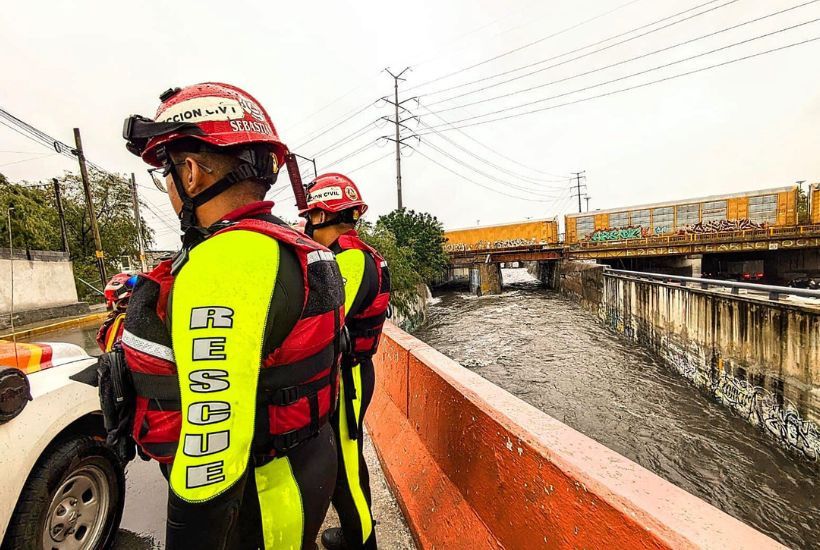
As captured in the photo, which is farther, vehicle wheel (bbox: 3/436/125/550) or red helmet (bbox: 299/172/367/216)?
red helmet (bbox: 299/172/367/216)

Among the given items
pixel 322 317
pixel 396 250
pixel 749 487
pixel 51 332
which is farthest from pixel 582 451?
pixel 396 250

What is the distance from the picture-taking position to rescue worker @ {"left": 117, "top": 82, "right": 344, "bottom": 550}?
39.6 inches

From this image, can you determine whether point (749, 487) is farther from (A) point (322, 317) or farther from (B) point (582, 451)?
(A) point (322, 317)

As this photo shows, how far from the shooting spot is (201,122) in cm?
128

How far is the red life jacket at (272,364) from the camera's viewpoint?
1128 mm

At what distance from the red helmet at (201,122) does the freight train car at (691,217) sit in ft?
138

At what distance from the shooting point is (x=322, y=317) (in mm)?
1278

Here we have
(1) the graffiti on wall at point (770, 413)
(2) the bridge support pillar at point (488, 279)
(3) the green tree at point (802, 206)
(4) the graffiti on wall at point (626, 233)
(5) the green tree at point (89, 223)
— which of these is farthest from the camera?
(2) the bridge support pillar at point (488, 279)

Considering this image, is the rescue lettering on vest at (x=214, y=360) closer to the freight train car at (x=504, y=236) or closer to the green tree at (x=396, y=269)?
the green tree at (x=396, y=269)

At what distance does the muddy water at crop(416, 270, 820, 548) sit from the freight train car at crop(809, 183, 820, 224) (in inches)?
906

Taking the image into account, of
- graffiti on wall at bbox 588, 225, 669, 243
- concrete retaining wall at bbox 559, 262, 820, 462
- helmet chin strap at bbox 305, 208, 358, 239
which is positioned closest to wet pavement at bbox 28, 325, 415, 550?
helmet chin strap at bbox 305, 208, 358, 239

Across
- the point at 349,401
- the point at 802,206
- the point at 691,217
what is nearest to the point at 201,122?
the point at 349,401

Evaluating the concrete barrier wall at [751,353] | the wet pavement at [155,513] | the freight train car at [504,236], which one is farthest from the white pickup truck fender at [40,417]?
the freight train car at [504,236]

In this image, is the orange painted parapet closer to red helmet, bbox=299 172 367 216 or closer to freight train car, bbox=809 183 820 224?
red helmet, bbox=299 172 367 216
